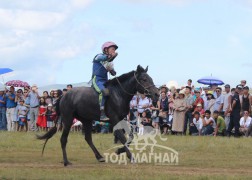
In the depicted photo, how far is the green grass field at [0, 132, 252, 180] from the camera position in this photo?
41.8ft

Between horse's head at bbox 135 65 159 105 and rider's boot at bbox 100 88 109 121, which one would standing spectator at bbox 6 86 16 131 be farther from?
horse's head at bbox 135 65 159 105

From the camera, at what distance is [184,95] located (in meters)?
25.9

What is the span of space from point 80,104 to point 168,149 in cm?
377

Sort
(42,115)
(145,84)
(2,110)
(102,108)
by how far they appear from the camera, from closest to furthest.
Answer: (145,84) → (102,108) → (42,115) → (2,110)

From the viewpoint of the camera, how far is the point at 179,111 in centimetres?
2573

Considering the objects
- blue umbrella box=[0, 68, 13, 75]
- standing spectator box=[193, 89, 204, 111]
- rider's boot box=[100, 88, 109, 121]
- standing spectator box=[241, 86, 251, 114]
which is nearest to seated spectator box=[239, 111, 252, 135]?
standing spectator box=[241, 86, 251, 114]

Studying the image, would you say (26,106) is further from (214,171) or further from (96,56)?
(214,171)

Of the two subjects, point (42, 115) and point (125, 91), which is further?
point (42, 115)

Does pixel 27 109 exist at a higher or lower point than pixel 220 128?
higher

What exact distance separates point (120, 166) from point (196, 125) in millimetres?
11088

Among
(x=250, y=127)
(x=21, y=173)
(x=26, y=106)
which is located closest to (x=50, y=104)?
(x=26, y=106)

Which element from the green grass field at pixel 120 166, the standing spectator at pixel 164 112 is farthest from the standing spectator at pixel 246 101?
the standing spectator at pixel 164 112

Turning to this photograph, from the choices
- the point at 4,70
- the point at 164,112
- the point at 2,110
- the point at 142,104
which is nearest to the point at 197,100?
the point at 164,112

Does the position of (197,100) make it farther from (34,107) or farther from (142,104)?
(34,107)
